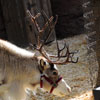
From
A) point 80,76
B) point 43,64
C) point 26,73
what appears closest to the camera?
point 43,64

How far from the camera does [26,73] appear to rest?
4.99m

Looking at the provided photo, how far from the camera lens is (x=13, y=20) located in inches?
371

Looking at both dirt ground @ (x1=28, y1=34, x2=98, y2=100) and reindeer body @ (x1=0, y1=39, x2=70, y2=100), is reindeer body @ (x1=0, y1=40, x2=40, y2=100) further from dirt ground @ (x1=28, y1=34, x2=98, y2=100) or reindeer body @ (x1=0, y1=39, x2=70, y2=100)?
dirt ground @ (x1=28, y1=34, x2=98, y2=100)

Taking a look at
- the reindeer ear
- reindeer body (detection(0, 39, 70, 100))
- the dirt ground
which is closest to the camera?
the reindeer ear

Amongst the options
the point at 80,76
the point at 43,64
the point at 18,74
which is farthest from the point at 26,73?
the point at 80,76

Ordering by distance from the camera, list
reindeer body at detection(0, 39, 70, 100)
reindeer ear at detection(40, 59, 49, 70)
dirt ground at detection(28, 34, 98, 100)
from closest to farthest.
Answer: reindeer ear at detection(40, 59, 49, 70) → reindeer body at detection(0, 39, 70, 100) → dirt ground at detection(28, 34, 98, 100)

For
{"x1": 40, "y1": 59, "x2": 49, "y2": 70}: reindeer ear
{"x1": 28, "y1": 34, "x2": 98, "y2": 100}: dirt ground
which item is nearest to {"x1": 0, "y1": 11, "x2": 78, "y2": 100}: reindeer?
{"x1": 40, "y1": 59, "x2": 49, "y2": 70}: reindeer ear

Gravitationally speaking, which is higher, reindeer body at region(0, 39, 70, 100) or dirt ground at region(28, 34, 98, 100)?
reindeer body at region(0, 39, 70, 100)

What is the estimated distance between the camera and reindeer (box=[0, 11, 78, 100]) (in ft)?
16.1

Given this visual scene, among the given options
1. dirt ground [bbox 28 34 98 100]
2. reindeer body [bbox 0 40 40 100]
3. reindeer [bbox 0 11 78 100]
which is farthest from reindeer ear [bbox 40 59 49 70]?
dirt ground [bbox 28 34 98 100]

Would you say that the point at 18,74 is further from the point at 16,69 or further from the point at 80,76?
the point at 80,76

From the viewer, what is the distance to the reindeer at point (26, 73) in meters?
4.91

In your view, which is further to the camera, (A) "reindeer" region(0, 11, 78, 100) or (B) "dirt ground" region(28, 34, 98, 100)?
(B) "dirt ground" region(28, 34, 98, 100)

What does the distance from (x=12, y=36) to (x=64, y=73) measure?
8.11 ft
